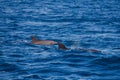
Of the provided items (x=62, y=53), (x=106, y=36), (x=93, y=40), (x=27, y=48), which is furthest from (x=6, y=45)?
(x=106, y=36)

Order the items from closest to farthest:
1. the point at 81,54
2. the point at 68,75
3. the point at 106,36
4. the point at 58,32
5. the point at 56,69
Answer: the point at 68,75 → the point at 56,69 → the point at 81,54 → the point at 106,36 → the point at 58,32

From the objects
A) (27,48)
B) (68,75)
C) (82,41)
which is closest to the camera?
(68,75)

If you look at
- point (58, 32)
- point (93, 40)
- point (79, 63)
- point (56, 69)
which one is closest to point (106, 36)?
point (93, 40)

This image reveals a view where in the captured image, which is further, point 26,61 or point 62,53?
point 62,53

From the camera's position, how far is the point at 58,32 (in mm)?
29266

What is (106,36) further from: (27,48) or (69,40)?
(27,48)

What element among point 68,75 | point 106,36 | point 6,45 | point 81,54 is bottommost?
point 68,75

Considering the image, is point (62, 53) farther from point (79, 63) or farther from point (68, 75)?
point (68, 75)

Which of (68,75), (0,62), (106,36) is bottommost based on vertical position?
(68,75)

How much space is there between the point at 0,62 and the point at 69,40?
7.58 metres

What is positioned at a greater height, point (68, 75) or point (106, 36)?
point (106, 36)

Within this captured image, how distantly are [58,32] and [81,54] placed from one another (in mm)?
8809

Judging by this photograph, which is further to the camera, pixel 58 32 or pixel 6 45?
pixel 58 32

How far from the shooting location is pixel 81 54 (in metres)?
20.6
